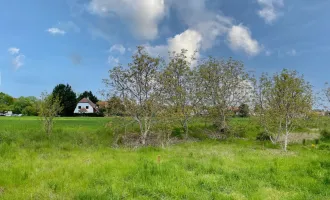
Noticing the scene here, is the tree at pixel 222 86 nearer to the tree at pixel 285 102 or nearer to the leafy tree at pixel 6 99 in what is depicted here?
the tree at pixel 285 102

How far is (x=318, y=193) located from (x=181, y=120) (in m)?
16.3

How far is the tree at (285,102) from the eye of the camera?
1841cm

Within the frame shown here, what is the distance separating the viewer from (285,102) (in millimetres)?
18656

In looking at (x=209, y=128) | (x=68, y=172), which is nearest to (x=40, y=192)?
(x=68, y=172)

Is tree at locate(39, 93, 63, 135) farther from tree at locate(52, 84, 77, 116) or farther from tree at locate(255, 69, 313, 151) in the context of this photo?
tree at locate(52, 84, 77, 116)

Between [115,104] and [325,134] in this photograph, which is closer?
[115,104]

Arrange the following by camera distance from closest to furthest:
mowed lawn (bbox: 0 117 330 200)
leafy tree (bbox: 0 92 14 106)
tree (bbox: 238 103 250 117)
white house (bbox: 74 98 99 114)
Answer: mowed lawn (bbox: 0 117 330 200)
tree (bbox: 238 103 250 117)
white house (bbox: 74 98 99 114)
leafy tree (bbox: 0 92 14 106)

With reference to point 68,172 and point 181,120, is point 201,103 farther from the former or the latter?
point 68,172

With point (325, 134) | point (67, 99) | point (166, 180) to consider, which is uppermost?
point (67, 99)

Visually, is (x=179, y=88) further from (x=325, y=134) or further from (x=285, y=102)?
(x=325, y=134)

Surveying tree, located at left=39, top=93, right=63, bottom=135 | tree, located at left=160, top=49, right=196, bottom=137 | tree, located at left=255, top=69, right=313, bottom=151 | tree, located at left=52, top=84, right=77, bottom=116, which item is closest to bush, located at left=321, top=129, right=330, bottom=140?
tree, located at left=255, top=69, right=313, bottom=151

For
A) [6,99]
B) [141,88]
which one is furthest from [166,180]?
[6,99]

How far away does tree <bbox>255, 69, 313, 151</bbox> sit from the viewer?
1841 centimetres

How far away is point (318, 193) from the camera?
7.35 metres
